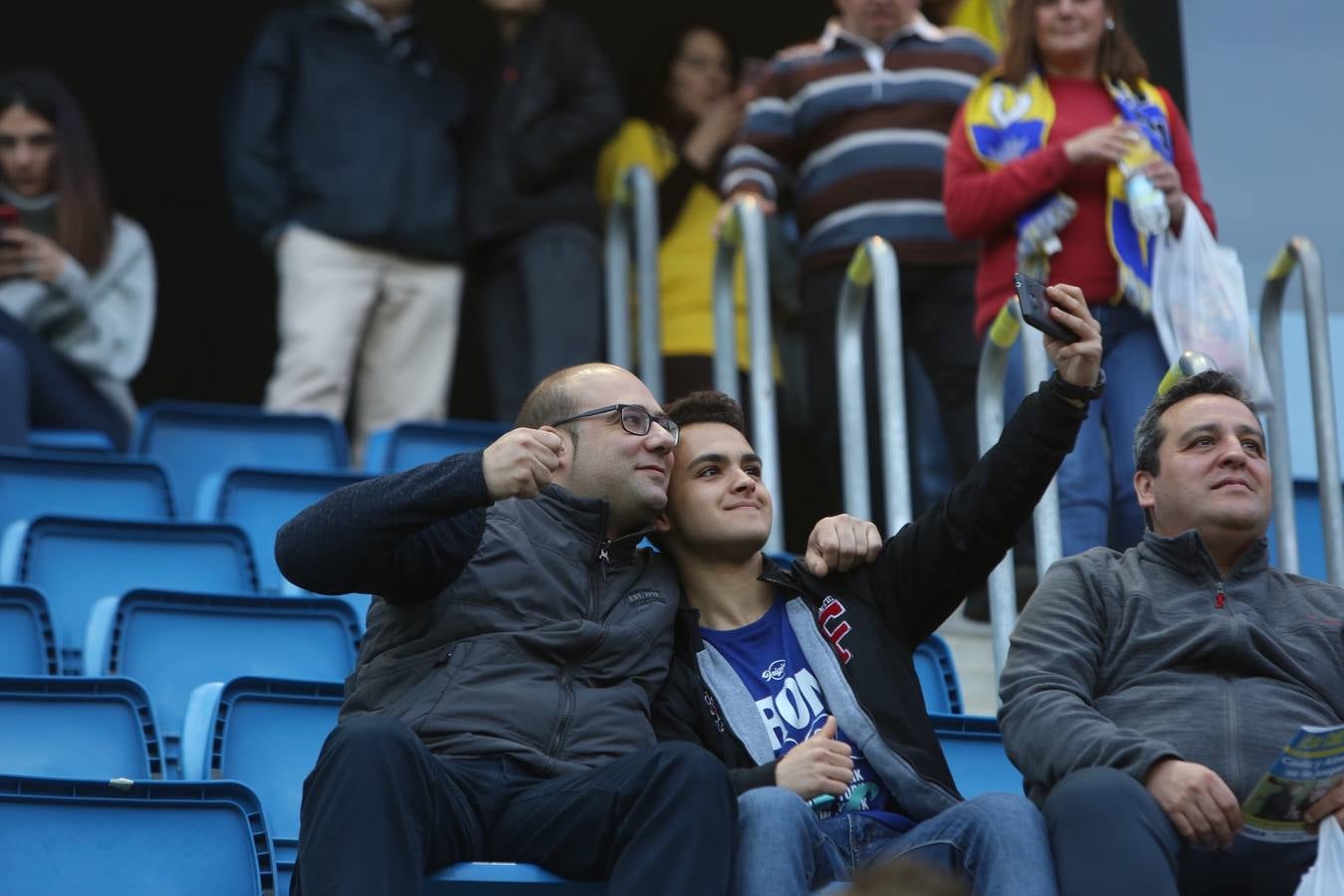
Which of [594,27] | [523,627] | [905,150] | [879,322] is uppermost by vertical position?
[594,27]

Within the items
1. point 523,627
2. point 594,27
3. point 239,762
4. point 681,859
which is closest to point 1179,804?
point 681,859

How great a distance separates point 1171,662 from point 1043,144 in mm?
1676

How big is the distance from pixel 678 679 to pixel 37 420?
9.83 ft

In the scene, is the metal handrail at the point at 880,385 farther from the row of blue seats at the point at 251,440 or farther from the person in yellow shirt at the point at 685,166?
the row of blue seats at the point at 251,440

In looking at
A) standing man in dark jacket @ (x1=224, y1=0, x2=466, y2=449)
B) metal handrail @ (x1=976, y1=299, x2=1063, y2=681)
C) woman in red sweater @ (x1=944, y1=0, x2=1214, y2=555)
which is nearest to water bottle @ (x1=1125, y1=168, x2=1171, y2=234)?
woman in red sweater @ (x1=944, y1=0, x2=1214, y2=555)

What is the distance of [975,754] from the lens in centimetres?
363

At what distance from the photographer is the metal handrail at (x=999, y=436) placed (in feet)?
13.0

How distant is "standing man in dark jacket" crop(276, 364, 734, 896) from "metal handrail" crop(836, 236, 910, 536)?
988 millimetres

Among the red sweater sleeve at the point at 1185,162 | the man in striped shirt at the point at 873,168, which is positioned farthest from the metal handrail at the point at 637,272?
the red sweater sleeve at the point at 1185,162

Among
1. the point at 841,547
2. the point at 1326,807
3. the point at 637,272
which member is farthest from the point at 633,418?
the point at 637,272

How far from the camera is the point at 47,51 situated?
830 cm

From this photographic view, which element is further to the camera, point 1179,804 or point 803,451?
point 803,451

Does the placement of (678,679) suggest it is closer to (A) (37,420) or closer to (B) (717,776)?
(B) (717,776)

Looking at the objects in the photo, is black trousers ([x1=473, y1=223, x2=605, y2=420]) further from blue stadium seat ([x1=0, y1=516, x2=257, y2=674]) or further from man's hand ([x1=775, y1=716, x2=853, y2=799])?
man's hand ([x1=775, y1=716, x2=853, y2=799])
